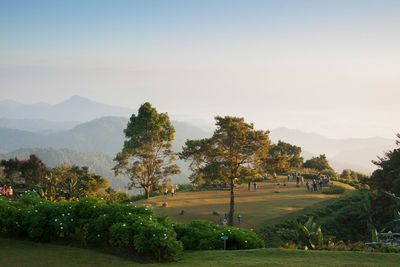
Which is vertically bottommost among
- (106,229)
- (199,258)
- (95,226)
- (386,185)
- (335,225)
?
(335,225)

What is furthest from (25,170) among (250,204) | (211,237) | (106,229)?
(211,237)

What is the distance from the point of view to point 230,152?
94.3 feet

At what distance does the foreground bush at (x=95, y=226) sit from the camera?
10953 millimetres

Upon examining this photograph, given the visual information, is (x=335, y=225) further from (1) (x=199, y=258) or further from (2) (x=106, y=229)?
(2) (x=106, y=229)

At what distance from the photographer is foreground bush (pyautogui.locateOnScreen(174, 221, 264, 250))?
13555 millimetres

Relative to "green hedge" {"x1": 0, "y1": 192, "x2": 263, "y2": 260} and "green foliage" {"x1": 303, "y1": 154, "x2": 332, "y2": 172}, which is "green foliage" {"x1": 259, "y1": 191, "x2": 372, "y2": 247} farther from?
"green foliage" {"x1": 303, "y1": 154, "x2": 332, "y2": 172}

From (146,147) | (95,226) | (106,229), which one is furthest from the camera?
(146,147)

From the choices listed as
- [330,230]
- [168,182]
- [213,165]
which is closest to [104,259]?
[213,165]

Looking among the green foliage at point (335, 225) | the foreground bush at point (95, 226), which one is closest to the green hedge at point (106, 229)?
the foreground bush at point (95, 226)

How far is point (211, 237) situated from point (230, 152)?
15.4 m

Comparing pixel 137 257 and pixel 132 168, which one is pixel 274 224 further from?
pixel 132 168

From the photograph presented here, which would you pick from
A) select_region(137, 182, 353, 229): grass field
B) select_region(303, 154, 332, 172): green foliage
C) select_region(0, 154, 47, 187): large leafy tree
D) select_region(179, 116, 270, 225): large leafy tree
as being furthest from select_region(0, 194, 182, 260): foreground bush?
select_region(303, 154, 332, 172): green foliage

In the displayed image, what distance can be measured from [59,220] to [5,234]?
289cm

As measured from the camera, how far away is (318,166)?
70188 mm
